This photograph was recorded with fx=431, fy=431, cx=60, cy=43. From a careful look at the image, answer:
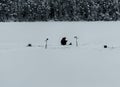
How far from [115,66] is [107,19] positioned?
178ft

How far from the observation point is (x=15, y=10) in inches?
2943

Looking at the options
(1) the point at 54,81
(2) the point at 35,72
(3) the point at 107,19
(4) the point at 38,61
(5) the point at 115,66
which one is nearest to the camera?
(1) the point at 54,81

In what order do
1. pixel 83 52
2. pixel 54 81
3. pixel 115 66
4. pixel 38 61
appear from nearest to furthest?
pixel 54 81 → pixel 115 66 → pixel 38 61 → pixel 83 52

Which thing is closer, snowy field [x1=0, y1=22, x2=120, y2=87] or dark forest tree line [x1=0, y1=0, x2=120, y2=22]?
snowy field [x1=0, y1=22, x2=120, y2=87]

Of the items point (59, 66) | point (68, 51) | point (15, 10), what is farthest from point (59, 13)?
point (59, 66)

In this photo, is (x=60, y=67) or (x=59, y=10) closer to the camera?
(x=60, y=67)

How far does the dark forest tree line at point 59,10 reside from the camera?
7388cm

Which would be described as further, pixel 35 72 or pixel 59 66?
pixel 59 66

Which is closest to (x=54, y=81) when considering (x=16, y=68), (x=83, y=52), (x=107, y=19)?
(x=16, y=68)

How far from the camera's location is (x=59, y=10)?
7531 cm

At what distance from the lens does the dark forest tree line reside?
2908 inches

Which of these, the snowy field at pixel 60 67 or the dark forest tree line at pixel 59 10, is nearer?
the snowy field at pixel 60 67

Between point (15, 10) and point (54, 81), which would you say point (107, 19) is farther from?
point (54, 81)

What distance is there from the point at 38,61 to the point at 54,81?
6113 millimetres
